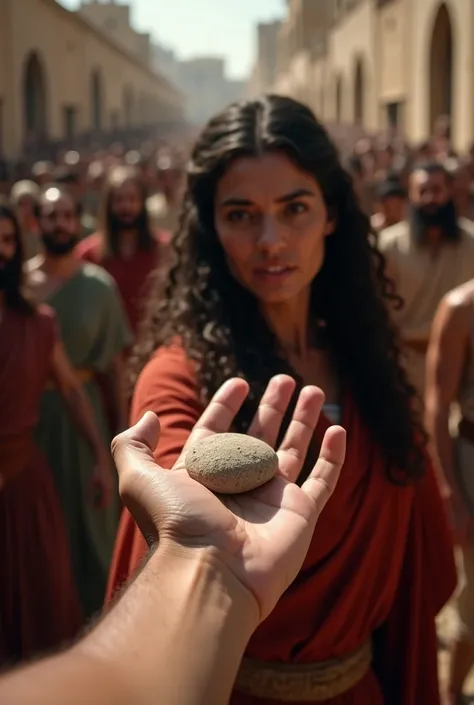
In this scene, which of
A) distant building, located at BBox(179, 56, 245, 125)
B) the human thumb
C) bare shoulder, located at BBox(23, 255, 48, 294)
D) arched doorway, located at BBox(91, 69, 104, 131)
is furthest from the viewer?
distant building, located at BBox(179, 56, 245, 125)

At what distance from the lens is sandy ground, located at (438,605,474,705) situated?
3.01m

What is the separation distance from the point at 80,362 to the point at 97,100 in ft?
101

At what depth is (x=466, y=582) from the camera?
2.81 m

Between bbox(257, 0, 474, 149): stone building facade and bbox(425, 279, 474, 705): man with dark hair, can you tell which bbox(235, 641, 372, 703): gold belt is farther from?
bbox(257, 0, 474, 149): stone building facade

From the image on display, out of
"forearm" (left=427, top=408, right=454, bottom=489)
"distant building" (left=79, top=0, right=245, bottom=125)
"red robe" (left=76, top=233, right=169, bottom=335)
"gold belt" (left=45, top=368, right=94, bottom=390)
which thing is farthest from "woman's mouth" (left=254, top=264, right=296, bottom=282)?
"distant building" (left=79, top=0, right=245, bottom=125)

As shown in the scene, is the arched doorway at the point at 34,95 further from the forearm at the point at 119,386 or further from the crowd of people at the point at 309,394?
A: the crowd of people at the point at 309,394

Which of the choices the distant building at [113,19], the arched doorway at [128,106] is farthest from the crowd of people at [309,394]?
the distant building at [113,19]

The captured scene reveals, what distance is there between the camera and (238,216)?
173 centimetres

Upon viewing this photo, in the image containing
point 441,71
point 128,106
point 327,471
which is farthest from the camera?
point 128,106

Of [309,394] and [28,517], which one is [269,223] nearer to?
[309,394]

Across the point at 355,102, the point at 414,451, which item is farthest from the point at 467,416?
the point at 355,102

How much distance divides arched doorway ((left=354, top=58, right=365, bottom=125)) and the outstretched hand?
2675 centimetres


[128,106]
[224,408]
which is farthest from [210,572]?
[128,106]

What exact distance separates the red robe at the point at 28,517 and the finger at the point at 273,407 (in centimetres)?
148
